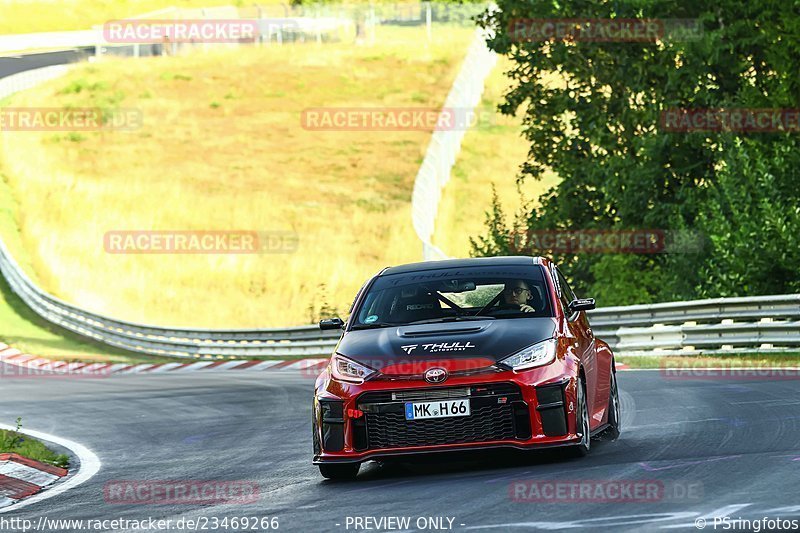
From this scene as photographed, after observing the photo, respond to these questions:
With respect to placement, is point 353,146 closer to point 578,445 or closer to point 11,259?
point 11,259

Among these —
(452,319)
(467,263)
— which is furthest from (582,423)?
(467,263)

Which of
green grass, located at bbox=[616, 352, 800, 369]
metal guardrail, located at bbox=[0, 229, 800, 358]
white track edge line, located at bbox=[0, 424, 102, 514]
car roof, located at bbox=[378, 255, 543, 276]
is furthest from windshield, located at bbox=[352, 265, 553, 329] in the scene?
metal guardrail, located at bbox=[0, 229, 800, 358]

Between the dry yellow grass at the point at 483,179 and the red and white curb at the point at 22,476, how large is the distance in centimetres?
2948

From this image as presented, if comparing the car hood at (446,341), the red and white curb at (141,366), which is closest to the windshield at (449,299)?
the car hood at (446,341)

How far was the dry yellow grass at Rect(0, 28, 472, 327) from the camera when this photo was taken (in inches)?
1754

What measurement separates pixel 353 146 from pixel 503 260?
5313 cm

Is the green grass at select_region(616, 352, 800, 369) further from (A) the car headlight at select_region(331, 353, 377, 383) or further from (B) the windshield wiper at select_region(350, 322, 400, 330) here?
(A) the car headlight at select_region(331, 353, 377, 383)

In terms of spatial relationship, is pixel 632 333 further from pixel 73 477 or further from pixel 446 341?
pixel 446 341

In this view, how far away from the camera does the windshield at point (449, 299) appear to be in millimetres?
11227

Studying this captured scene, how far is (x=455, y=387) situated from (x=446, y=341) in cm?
44

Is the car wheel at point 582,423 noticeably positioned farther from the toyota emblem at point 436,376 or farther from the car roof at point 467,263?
the car roof at point 467,263

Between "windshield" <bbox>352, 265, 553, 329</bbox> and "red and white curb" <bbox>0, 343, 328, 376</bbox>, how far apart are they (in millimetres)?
17009

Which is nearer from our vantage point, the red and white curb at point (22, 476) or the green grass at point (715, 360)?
the red and white curb at point (22, 476)

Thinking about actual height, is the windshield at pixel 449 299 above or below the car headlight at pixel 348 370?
above
